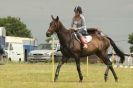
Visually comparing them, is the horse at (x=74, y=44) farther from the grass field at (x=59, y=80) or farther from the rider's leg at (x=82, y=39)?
the grass field at (x=59, y=80)

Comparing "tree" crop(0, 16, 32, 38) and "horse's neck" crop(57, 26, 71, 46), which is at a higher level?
"tree" crop(0, 16, 32, 38)

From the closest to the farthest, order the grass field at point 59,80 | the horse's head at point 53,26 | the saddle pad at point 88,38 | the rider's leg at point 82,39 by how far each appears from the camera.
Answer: the grass field at point 59,80, the horse's head at point 53,26, the rider's leg at point 82,39, the saddle pad at point 88,38

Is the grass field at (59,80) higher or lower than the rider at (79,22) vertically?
lower

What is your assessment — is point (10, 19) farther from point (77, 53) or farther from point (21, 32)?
point (77, 53)

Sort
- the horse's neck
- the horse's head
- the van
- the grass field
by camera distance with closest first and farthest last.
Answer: the grass field < the horse's head < the horse's neck < the van

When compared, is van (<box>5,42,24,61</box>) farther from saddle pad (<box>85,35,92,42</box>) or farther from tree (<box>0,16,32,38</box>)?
tree (<box>0,16,32,38</box>)

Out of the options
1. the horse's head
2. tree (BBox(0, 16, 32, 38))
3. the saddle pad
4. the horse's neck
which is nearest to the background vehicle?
the saddle pad

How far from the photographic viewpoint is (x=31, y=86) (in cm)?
1554

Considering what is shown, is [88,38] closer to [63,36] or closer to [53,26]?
[63,36]

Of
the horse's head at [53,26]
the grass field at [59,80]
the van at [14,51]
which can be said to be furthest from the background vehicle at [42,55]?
the horse's head at [53,26]

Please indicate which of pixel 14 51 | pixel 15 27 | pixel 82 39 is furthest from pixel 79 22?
pixel 15 27

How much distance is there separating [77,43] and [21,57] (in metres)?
40.1

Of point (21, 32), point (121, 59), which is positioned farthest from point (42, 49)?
point (21, 32)

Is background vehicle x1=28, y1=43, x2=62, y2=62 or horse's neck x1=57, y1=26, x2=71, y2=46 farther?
background vehicle x1=28, y1=43, x2=62, y2=62
